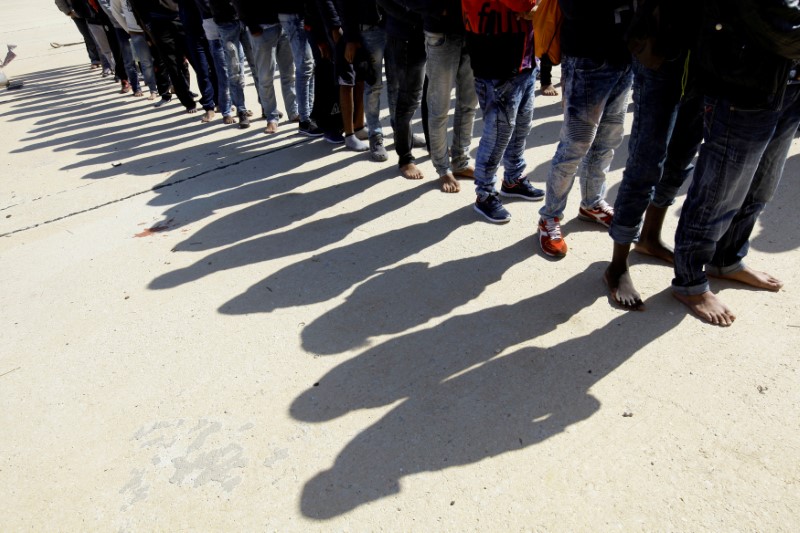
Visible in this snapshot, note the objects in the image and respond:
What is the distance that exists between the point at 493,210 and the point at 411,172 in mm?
1070

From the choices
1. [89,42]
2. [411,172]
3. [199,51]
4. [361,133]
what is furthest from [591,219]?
[89,42]

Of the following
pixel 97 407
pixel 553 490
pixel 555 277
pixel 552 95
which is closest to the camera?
pixel 553 490

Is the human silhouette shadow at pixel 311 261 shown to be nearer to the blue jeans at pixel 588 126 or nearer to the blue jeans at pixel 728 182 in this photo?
the blue jeans at pixel 588 126

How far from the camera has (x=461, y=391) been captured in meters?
2.23

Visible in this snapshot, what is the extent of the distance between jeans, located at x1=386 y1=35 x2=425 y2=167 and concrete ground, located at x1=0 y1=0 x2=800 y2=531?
51cm

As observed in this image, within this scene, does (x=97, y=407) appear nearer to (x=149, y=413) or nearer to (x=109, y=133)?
(x=149, y=413)

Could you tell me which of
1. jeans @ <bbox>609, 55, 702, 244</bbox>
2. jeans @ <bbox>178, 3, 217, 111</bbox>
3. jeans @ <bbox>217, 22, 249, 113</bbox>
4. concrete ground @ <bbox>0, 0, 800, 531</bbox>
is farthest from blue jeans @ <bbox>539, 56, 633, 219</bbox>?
jeans @ <bbox>178, 3, 217, 111</bbox>

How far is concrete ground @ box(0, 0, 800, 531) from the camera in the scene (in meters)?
1.82

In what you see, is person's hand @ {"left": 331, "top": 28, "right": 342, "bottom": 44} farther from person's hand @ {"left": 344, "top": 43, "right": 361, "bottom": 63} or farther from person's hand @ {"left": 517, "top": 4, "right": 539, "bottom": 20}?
person's hand @ {"left": 517, "top": 4, "right": 539, "bottom": 20}

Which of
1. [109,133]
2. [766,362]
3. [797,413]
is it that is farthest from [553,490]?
[109,133]

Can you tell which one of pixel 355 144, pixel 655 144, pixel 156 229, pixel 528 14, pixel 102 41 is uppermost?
pixel 102 41

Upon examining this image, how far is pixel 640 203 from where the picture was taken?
263 cm

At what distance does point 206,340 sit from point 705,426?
225 cm

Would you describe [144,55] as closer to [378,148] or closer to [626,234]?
[378,148]
